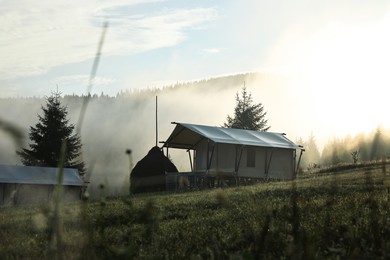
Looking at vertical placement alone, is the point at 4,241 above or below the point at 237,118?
below

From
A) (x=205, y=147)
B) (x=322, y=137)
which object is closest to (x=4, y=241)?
(x=205, y=147)

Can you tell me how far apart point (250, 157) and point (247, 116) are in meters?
36.2

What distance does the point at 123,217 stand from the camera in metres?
15.8

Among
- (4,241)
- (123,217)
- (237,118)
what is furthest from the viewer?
(237,118)

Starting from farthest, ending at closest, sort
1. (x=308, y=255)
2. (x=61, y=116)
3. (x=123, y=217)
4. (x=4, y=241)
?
(x=61, y=116) → (x=123, y=217) → (x=4, y=241) → (x=308, y=255)

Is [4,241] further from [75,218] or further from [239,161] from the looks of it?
[239,161]

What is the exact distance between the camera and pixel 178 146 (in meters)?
52.4

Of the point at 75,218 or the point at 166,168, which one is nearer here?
the point at 75,218

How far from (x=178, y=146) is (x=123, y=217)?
36620 millimetres

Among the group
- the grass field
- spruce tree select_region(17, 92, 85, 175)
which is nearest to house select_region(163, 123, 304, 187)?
spruce tree select_region(17, 92, 85, 175)

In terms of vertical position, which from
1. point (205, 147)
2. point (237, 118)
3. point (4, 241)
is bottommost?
point (4, 241)

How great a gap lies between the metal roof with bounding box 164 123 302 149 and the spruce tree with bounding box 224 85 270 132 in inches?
1197

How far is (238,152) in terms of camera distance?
48.7m

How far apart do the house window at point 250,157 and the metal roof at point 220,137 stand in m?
0.76
